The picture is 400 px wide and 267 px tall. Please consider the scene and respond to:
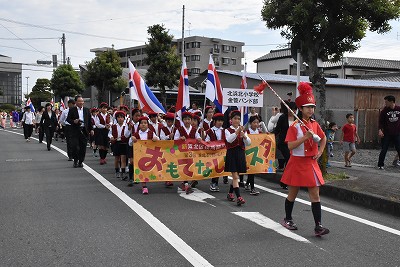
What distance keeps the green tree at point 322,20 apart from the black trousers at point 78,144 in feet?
19.9

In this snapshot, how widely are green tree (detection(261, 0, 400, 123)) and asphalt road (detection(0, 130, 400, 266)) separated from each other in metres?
4.63

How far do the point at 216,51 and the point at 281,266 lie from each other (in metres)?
70.6

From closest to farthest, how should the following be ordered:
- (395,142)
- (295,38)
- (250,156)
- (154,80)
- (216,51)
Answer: (250,156), (395,142), (295,38), (154,80), (216,51)

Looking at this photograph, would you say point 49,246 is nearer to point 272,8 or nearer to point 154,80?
point 272,8

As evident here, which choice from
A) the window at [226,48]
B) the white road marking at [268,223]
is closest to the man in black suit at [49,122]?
the white road marking at [268,223]

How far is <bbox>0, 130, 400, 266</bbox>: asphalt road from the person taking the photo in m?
4.70

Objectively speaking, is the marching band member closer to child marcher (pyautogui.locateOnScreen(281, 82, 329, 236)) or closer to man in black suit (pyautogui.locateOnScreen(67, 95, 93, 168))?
man in black suit (pyautogui.locateOnScreen(67, 95, 93, 168))

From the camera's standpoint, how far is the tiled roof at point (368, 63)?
4578 cm

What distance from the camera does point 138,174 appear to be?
338 inches

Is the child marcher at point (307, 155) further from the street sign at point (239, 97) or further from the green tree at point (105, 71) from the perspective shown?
the green tree at point (105, 71)

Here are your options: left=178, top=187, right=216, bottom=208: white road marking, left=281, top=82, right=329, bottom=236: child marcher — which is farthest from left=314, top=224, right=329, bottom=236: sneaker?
left=178, top=187, right=216, bottom=208: white road marking

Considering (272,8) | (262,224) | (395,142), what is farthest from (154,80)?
(262,224)

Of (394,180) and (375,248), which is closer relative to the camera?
(375,248)

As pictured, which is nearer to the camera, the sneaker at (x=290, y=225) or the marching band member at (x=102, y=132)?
the sneaker at (x=290, y=225)
